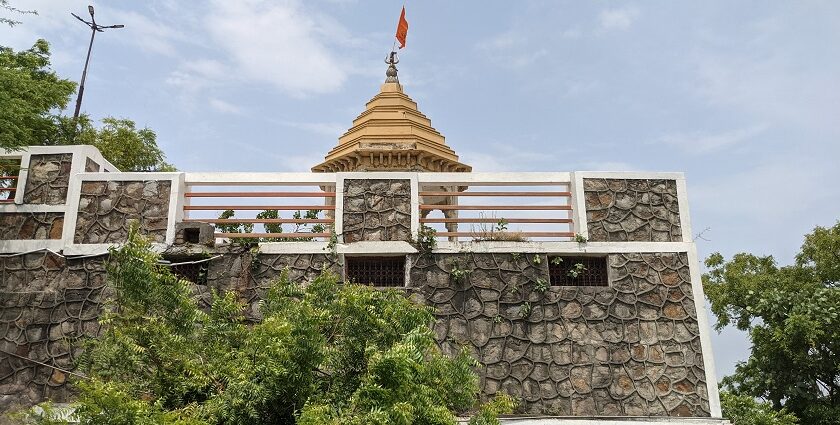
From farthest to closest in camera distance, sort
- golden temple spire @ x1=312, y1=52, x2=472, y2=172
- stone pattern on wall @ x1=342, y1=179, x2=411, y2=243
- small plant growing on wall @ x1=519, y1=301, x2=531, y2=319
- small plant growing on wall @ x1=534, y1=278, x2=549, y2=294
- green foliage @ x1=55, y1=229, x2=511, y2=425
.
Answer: golden temple spire @ x1=312, y1=52, x2=472, y2=172 → stone pattern on wall @ x1=342, y1=179, x2=411, y2=243 → small plant growing on wall @ x1=534, y1=278, x2=549, y2=294 → small plant growing on wall @ x1=519, y1=301, x2=531, y2=319 → green foliage @ x1=55, y1=229, x2=511, y2=425

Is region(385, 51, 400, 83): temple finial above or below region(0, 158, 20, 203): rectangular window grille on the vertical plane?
above

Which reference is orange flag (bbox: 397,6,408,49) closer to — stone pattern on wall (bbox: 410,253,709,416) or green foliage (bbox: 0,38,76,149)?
green foliage (bbox: 0,38,76,149)

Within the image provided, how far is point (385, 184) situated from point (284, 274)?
2977mm

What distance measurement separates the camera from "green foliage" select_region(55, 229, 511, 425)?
616cm

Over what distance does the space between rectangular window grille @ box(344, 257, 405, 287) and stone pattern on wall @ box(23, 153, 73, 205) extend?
4199 millimetres

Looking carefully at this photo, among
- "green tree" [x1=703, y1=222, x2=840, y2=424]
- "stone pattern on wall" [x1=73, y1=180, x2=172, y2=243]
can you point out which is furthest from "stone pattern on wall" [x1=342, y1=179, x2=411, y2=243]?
"green tree" [x1=703, y1=222, x2=840, y2=424]

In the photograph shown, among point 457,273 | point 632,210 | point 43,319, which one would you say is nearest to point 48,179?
point 43,319

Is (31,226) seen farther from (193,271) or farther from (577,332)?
(577,332)

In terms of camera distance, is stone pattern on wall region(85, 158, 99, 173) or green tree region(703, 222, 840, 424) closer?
stone pattern on wall region(85, 158, 99, 173)

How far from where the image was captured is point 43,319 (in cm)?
1011

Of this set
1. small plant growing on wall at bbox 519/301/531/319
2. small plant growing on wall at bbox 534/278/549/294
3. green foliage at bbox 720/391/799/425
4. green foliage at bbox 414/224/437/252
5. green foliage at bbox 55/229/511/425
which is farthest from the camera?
green foliage at bbox 720/391/799/425

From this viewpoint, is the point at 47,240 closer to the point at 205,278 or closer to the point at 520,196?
the point at 205,278

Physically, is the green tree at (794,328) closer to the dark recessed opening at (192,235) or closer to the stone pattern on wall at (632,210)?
the stone pattern on wall at (632,210)

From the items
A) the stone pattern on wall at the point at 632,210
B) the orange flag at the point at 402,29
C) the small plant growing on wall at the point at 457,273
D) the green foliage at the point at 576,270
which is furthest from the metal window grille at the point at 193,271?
the orange flag at the point at 402,29
